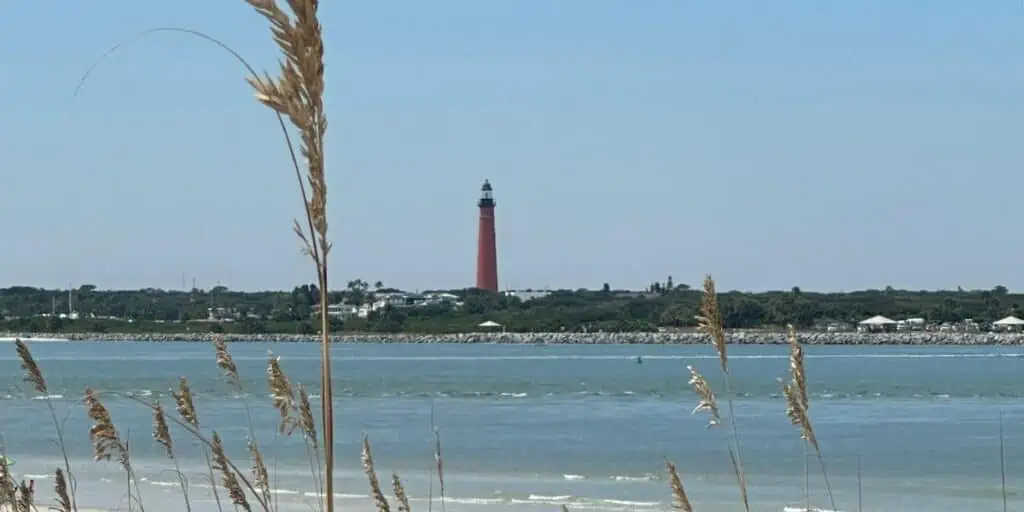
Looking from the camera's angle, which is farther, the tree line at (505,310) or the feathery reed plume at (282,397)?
the tree line at (505,310)

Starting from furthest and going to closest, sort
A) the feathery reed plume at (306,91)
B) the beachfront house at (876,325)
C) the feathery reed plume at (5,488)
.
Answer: the beachfront house at (876,325), the feathery reed plume at (5,488), the feathery reed plume at (306,91)

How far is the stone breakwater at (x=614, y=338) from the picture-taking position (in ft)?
406

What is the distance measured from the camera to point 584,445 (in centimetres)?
2552

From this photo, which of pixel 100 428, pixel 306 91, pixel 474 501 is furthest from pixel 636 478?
pixel 306 91

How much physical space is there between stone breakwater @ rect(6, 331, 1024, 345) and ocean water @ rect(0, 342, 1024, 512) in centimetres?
6811

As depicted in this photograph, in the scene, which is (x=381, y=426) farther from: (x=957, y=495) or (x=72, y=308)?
(x=72, y=308)

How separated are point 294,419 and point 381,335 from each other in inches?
5719

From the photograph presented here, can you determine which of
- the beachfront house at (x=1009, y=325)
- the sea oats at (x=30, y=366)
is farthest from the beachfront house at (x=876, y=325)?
the sea oats at (x=30, y=366)

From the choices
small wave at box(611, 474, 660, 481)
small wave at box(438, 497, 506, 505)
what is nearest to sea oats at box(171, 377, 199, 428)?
small wave at box(438, 497, 506, 505)

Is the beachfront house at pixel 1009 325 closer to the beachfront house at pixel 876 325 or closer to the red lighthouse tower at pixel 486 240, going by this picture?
the beachfront house at pixel 876 325

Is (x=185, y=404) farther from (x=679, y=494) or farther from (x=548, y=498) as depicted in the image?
(x=548, y=498)

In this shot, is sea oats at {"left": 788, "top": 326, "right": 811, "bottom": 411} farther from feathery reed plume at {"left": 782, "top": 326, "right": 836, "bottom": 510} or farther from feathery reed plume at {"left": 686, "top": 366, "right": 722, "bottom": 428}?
Result: feathery reed plume at {"left": 686, "top": 366, "right": 722, "bottom": 428}

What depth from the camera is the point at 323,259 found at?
5.76ft

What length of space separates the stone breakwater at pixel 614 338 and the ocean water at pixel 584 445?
2682 inches
